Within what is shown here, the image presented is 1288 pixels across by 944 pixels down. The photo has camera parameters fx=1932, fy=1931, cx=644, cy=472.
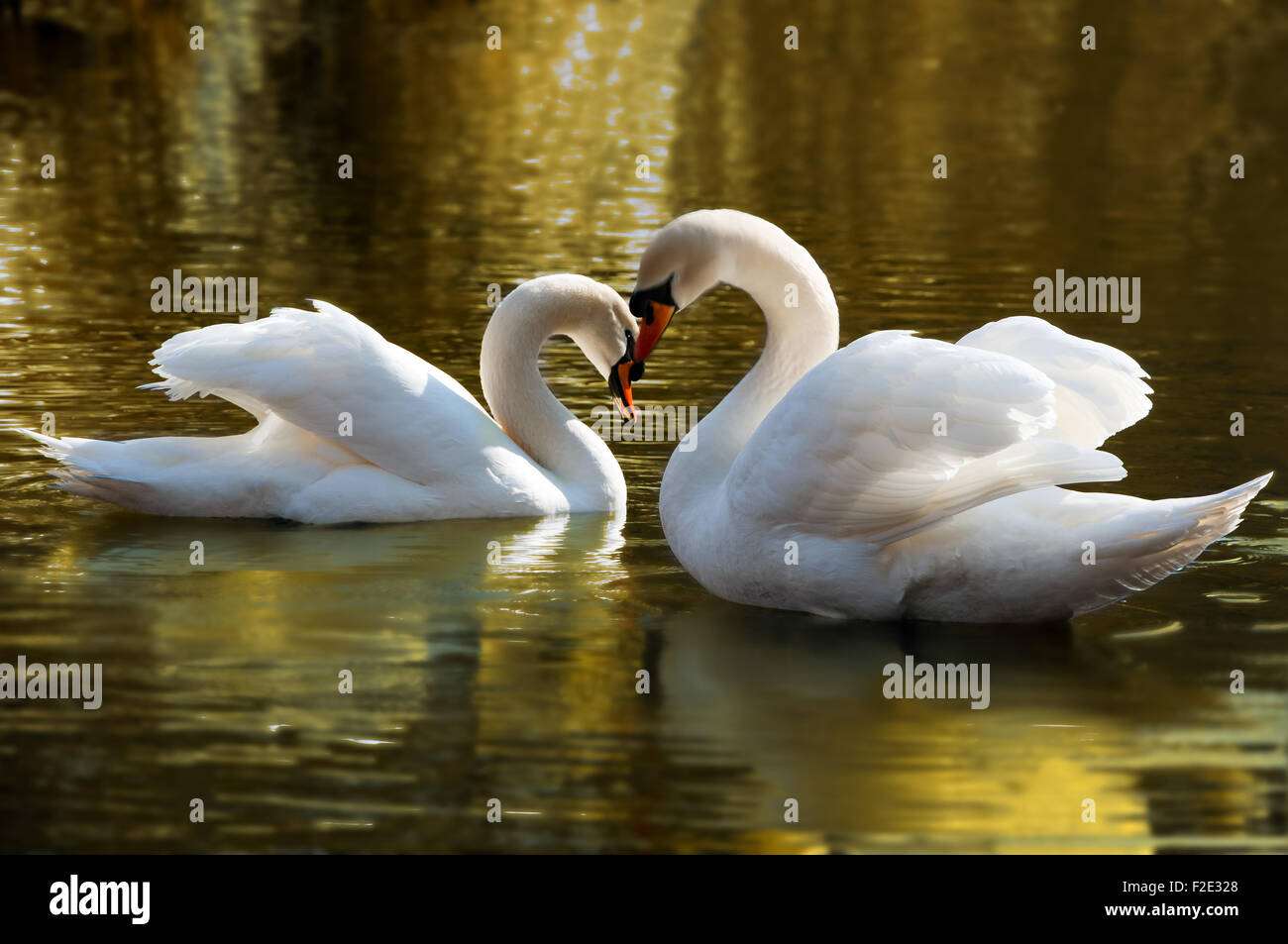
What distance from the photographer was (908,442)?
651cm

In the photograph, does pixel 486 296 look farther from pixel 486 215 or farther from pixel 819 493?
pixel 819 493

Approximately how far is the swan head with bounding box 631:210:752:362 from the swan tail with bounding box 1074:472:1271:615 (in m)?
1.95

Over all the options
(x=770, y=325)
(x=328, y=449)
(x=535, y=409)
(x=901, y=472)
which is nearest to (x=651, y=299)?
(x=770, y=325)

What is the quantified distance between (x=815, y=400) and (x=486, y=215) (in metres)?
12.6

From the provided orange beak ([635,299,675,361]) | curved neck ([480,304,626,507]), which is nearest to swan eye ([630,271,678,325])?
orange beak ([635,299,675,361])

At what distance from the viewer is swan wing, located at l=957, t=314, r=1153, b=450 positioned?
24.3 ft

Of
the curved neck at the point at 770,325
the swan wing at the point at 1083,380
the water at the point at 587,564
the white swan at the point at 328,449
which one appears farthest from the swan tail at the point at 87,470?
the swan wing at the point at 1083,380

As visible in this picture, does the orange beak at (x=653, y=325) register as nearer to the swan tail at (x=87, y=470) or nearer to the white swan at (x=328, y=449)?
the white swan at (x=328, y=449)

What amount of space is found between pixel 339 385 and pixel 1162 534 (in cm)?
378

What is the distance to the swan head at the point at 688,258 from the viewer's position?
298 inches

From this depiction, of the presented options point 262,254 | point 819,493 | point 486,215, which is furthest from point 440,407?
point 486,215

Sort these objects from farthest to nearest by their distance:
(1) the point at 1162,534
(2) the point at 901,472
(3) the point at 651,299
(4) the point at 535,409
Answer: (4) the point at 535,409 < (3) the point at 651,299 < (2) the point at 901,472 < (1) the point at 1162,534

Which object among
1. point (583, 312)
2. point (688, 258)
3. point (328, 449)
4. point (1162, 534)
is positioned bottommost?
point (1162, 534)

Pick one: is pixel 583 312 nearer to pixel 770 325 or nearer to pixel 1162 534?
pixel 770 325
